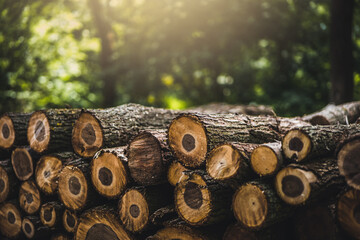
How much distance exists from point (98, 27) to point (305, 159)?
9882 mm

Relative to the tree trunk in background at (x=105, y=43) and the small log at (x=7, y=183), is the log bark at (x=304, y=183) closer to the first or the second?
the small log at (x=7, y=183)

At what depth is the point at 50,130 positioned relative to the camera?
321 cm

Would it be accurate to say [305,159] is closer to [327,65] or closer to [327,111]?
[327,111]

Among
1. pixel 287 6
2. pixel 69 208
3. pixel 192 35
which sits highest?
pixel 287 6

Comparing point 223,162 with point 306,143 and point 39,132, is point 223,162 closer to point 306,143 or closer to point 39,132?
point 306,143

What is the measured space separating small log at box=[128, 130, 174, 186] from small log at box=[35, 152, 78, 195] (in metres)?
0.91

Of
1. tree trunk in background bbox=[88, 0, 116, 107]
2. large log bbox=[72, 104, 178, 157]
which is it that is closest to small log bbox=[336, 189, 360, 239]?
large log bbox=[72, 104, 178, 157]

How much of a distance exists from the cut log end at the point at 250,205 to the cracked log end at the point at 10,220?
2753 millimetres

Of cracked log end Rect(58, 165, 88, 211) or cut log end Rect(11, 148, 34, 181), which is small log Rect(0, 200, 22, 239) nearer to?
cut log end Rect(11, 148, 34, 181)

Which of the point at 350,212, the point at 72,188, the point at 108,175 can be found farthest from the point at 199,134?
the point at 72,188

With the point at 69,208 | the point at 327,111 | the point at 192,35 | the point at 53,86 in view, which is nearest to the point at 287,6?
the point at 192,35

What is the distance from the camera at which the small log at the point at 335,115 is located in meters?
4.15

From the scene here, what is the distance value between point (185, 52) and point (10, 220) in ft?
23.5

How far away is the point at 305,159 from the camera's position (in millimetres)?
2119
